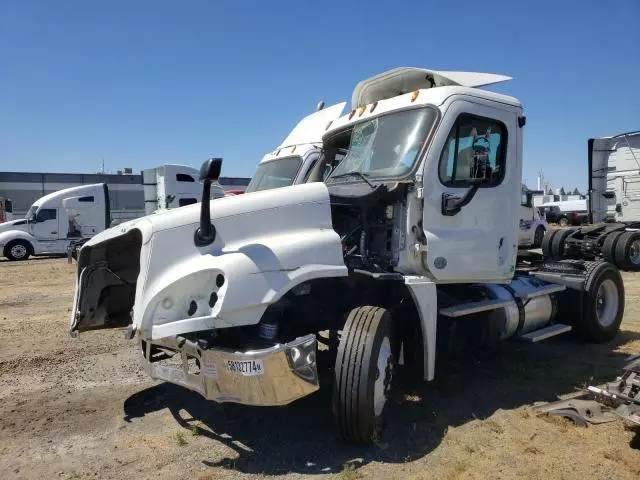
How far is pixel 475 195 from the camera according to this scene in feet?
16.1

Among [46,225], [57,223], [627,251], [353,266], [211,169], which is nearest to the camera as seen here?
[211,169]

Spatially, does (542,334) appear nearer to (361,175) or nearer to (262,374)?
(361,175)

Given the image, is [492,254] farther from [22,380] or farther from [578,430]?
[22,380]

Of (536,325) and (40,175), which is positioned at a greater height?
(40,175)

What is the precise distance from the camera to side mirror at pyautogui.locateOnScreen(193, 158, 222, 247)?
3533 mm

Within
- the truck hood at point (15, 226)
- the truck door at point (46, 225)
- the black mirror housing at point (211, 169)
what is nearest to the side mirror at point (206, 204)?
the black mirror housing at point (211, 169)

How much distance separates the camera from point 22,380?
564 cm

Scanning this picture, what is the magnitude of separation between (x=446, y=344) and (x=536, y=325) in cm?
164

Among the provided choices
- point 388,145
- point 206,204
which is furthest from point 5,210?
point 206,204

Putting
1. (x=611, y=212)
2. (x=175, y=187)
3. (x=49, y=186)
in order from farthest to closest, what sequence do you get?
1. (x=49, y=186)
2. (x=175, y=187)
3. (x=611, y=212)

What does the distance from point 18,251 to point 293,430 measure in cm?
2153

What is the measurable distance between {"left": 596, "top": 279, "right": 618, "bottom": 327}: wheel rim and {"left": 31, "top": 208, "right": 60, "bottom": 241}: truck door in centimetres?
2096

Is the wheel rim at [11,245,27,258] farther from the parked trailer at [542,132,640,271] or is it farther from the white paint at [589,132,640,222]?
the white paint at [589,132,640,222]

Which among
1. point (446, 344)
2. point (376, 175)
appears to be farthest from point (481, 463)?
point (376, 175)
